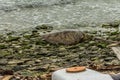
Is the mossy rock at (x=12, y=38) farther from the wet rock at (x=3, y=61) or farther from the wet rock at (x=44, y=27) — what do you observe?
the wet rock at (x=3, y=61)

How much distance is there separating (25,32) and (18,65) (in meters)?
3.50

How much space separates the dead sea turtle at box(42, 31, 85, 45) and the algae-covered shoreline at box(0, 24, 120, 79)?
4.6 inches

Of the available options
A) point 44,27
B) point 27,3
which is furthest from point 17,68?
point 27,3

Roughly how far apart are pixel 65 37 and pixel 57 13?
546cm

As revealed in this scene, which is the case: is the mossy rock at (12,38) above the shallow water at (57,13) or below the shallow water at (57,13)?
above

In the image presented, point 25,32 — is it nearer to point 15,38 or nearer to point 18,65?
point 15,38

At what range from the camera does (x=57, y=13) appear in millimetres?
13953

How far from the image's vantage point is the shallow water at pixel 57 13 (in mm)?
11688

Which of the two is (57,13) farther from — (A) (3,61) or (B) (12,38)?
(A) (3,61)

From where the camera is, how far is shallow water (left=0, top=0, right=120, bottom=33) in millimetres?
11688

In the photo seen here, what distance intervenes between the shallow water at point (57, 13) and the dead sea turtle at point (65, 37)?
2042mm

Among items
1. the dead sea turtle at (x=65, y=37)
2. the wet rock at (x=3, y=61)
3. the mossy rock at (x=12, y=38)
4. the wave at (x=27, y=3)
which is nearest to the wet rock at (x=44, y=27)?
the mossy rock at (x=12, y=38)

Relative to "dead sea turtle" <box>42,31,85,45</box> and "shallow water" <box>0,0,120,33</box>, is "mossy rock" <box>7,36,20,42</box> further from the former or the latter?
"shallow water" <box>0,0,120,33</box>

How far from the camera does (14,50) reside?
817 cm
